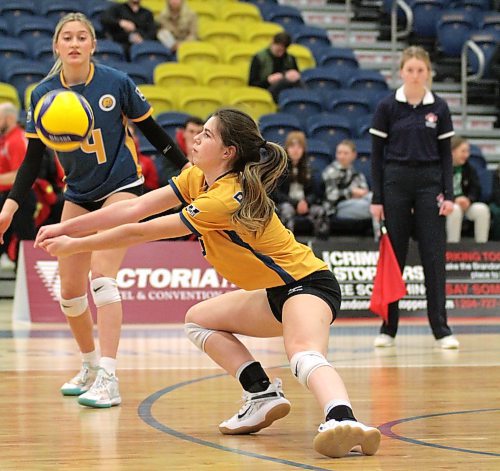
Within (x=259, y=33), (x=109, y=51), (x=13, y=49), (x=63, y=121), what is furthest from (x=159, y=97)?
(x=63, y=121)

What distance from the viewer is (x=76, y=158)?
17.5 ft

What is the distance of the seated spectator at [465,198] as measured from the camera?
1148 centimetres

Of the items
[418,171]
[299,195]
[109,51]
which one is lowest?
[299,195]

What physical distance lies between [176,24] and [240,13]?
112 centimetres

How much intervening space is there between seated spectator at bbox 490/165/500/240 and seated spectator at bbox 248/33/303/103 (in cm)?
276

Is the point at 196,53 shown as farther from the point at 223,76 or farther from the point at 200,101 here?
the point at 200,101

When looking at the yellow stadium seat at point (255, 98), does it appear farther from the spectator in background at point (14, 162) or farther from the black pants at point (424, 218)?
the black pants at point (424, 218)

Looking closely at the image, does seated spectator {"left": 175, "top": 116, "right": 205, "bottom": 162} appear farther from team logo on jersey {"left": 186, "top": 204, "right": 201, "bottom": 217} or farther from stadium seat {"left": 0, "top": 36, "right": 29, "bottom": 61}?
team logo on jersey {"left": 186, "top": 204, "right": 201, "bottom": 217}

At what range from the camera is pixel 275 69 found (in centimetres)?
1347

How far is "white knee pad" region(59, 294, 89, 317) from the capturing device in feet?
18.3

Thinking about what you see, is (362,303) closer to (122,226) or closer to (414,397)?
(414,397)

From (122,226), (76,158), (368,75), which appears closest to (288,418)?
(122,226)

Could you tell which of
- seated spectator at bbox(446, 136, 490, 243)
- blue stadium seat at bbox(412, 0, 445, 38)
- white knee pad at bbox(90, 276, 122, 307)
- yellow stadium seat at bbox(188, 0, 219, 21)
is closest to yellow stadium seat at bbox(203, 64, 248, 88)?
yellow stadium seat at bbox(188, 0, 219, 21)

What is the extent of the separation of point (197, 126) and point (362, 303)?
2.24 m
